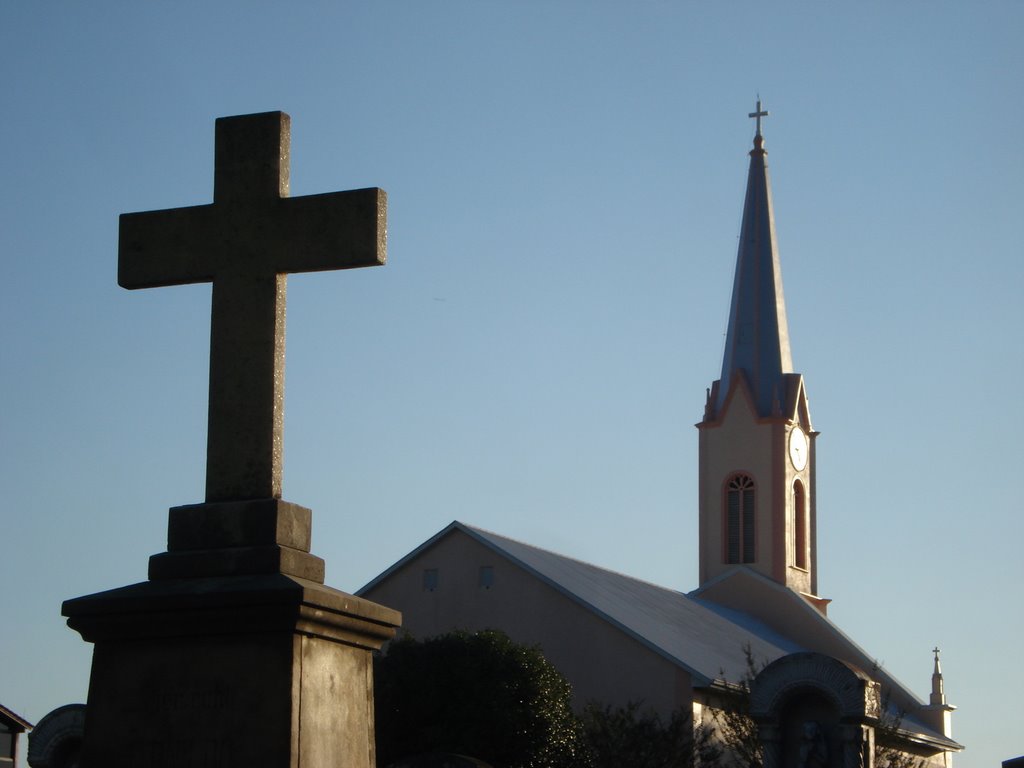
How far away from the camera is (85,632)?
23.8 feet

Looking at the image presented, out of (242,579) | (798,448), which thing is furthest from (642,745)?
(798,448)

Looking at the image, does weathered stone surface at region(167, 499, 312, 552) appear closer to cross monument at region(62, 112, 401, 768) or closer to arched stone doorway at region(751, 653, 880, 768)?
cross monument at region(62, 112, 401, 768)

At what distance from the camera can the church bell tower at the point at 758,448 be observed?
162 feet

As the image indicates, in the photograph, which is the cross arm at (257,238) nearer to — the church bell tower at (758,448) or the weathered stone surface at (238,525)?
the weathered stone surface at (238,525)

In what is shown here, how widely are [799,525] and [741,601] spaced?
3962mm

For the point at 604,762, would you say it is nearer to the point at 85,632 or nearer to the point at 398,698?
the point at 398,698

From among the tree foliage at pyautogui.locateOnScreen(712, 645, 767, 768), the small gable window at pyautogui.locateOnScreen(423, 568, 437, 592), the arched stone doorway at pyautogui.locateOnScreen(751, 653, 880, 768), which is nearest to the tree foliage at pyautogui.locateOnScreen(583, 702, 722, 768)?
the tree foliage at pyautogui.locateOnScreen(712, 645, 767, 768)

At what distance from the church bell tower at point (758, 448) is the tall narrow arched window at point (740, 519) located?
0.03 metres

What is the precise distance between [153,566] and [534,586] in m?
28.1

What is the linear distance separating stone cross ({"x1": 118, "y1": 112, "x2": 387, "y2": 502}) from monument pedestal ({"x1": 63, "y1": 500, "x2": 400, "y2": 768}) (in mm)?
340

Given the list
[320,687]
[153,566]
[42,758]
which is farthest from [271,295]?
[42,758]

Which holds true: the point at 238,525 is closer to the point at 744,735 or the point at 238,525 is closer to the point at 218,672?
the point at 218,672

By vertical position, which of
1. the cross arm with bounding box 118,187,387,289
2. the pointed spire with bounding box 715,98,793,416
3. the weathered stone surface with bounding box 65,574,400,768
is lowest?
the weathered stone surface with bounding box 65,574,400,768

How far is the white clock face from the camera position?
166 feet
